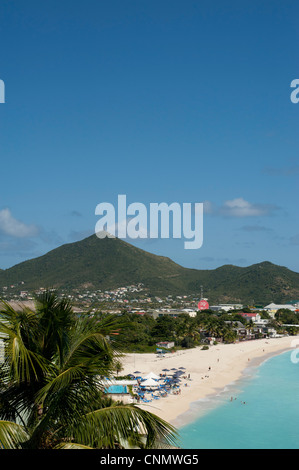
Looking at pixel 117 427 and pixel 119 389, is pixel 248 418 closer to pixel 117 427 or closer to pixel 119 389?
pixel 119 389

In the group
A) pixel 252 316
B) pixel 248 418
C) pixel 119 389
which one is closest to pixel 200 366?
pixel 248 418

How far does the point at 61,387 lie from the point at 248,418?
103 feet

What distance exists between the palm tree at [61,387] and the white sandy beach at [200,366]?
25.5m

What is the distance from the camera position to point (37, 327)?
15.3ft

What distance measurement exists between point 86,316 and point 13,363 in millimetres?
1098

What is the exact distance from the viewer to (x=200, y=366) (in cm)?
5125

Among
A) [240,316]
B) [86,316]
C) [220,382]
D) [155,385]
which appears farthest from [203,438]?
[240,316]

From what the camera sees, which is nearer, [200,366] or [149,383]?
[149,383]

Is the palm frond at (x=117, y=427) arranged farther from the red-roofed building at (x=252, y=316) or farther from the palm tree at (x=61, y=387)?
the red-roofed building at (x=252, y=316)

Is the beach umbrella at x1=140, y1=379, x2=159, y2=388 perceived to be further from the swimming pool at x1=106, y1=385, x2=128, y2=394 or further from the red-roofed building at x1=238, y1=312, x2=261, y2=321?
the red-roofed building at x1=238, y1=312, x2=261, y2=321

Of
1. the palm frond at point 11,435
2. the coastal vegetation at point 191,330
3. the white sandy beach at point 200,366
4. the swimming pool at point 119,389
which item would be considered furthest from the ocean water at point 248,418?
the palm frond at point 11,435

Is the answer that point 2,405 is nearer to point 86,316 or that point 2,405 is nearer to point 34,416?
point 34,416

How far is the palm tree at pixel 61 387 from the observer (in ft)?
13.4

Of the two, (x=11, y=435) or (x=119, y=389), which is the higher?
(x=11, y=435)
